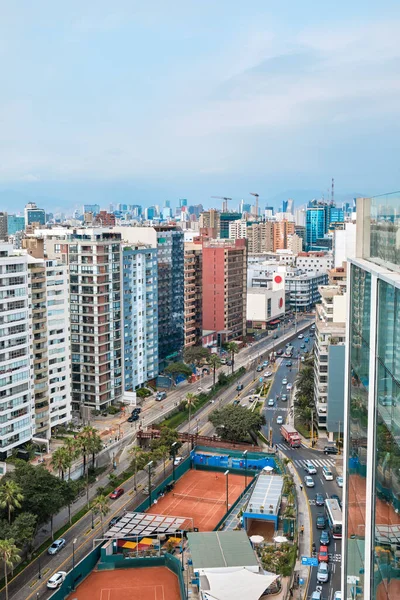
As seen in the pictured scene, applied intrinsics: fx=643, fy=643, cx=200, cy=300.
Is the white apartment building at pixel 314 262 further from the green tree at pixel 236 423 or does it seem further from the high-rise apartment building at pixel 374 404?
the high-rise apartment building at pixel 374 404

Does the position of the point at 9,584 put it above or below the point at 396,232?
below

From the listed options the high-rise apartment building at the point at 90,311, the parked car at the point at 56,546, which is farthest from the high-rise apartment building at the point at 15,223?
the parked car at the point at 56,546

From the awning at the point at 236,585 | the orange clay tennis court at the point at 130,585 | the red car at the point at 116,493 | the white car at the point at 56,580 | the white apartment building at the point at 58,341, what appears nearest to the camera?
the awning at the point at 236,585

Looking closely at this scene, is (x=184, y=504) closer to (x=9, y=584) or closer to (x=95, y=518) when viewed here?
(x=95, y=518)

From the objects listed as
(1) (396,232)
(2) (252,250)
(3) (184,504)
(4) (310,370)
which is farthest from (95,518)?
(2) (252,250)

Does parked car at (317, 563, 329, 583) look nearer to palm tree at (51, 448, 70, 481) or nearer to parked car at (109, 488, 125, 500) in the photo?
parked car at (109, 488, 125, 500)

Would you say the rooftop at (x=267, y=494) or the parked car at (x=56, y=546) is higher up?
the rooftop at (x=267, y=494)

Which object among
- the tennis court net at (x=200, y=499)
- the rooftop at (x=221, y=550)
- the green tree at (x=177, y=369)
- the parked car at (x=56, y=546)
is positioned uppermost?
the green tree at (x=177, y=369)

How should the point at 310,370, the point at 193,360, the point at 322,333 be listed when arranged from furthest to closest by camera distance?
the point at 193,360, the point at 310,370, the point at 322,333
